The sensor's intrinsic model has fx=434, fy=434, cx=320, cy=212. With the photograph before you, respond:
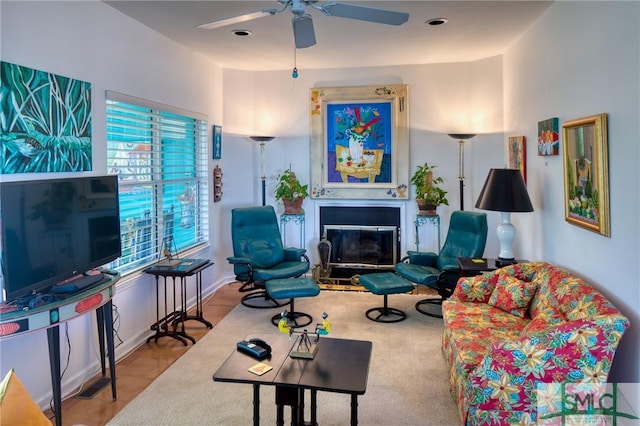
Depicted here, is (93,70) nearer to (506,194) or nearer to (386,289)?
(386,289)

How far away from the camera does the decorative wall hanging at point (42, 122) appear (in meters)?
2.49

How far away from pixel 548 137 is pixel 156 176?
3.52 meters

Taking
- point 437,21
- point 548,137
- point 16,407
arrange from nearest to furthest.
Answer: point 16,407, point 548,137, point 437,21

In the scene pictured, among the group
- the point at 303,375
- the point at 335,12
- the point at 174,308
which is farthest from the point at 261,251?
the point at 335,12

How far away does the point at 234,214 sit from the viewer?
4949 mm

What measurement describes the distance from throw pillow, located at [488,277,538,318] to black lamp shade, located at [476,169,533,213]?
667 mm

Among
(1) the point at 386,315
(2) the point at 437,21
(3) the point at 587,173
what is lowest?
(1) the point at 386,315

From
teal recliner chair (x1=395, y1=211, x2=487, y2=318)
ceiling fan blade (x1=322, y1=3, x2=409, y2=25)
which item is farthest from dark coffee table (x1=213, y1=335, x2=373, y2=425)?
teal recliner chair (x1=395, y1=211, x2=487, y2=318)

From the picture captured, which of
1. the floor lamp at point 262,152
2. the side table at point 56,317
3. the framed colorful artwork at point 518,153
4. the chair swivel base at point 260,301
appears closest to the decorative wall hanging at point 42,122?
the side table at point 56,317

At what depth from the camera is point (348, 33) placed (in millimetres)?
4121

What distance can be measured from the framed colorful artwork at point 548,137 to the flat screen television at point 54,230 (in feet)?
11.1

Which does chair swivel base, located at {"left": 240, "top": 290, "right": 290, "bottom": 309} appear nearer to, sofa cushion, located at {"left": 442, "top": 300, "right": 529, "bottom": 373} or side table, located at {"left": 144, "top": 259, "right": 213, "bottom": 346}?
side table, located at {"left": 144, "top": 259, "right": 213, "bottom": 346}

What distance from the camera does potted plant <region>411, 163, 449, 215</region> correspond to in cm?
521

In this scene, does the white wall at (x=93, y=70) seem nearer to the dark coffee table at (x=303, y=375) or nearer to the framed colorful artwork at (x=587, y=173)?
the dark coffee table at (x=303, y=375)
